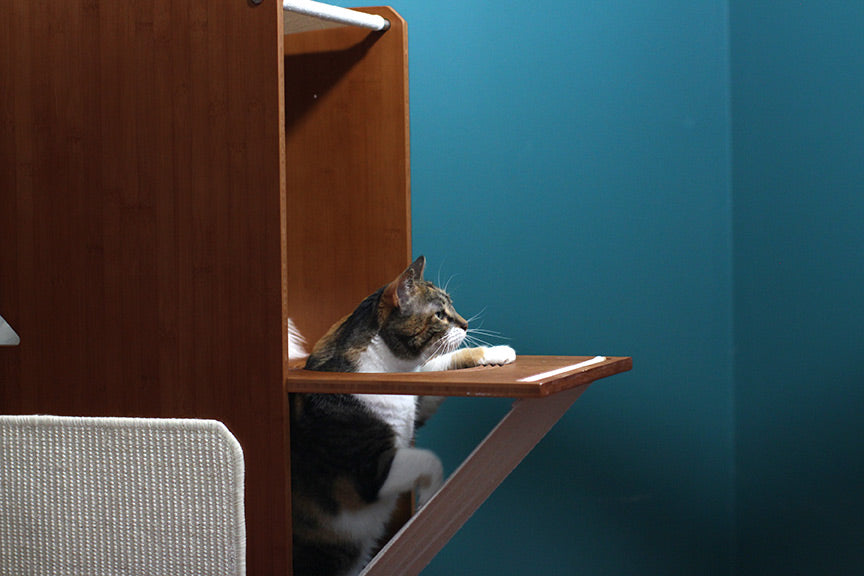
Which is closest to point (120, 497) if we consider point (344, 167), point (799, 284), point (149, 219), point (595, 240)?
point (149, 219)

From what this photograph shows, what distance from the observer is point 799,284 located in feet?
6.51

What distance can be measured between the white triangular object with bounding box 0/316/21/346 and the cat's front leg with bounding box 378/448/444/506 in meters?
0.59

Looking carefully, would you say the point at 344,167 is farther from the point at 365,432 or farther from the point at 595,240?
the point at 595,240

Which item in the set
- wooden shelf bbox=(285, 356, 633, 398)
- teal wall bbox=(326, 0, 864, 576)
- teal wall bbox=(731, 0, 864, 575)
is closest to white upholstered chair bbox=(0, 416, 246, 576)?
wooden shelf bbox=(285, 356, 633, 398)

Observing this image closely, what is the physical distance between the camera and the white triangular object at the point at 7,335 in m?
1.43

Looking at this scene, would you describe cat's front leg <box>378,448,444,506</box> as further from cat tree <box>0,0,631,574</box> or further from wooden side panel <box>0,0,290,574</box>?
wooden side panel <box>0,0,290,574</box>

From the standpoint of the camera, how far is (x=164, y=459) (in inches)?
53.6

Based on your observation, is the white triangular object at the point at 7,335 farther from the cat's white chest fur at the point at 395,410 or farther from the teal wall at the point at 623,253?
the teal wall at the point at 623,253

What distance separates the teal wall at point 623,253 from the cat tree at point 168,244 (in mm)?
713

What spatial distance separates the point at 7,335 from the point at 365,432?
0.55 metres

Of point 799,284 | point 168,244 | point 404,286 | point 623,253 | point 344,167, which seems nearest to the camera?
point 168,244

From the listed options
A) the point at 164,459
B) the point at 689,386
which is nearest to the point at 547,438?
the point at 689,386

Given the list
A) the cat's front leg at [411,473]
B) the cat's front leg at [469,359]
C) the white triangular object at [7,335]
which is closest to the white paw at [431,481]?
the cat's front leg at [411,473]

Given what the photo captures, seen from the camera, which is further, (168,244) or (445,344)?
(445,344)
